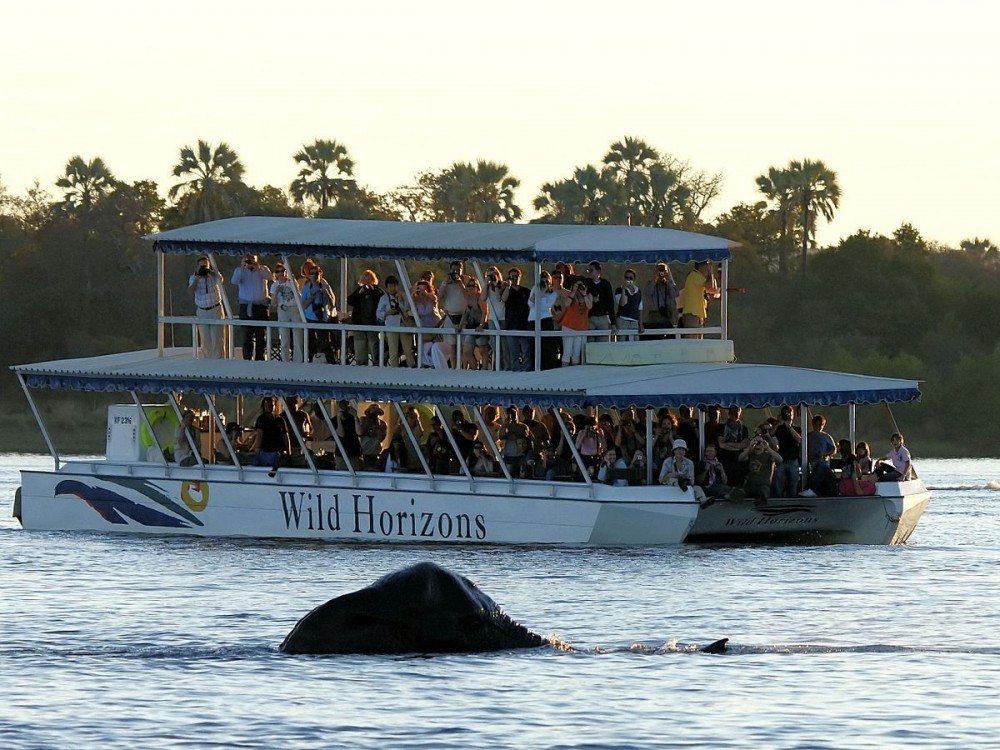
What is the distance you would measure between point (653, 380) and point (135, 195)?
2256 inches

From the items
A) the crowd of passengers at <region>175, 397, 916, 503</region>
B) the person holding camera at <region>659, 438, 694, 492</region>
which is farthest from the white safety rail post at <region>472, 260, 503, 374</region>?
the person holding camera at <region>659, 438, 694, 492</region>

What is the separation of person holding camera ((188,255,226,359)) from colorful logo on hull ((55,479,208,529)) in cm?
254

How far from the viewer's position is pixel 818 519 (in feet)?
105

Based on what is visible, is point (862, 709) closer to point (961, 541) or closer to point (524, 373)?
point (524, 373)

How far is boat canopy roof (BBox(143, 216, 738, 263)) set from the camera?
107ft

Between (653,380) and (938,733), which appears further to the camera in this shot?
(653,380)

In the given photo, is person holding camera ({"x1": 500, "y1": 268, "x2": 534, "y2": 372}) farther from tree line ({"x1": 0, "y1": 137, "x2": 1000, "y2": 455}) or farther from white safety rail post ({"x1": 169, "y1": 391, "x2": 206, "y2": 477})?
tree line ({"x1": 0, "y1": 137, "x2": 1000, "y2": 455})

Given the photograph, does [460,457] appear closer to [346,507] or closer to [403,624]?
[346,507]

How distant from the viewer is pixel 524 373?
32406mm

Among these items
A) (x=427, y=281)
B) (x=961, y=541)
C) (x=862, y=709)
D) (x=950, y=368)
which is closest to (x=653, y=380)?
(x=427, y=281)

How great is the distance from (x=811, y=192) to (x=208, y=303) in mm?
48259

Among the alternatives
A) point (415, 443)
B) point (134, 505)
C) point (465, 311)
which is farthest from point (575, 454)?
point (134, 505)

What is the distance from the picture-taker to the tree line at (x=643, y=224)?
75.6m

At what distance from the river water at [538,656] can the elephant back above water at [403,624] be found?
9.4 inches
